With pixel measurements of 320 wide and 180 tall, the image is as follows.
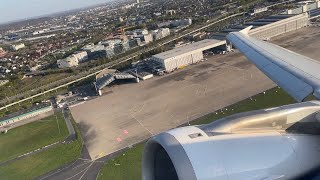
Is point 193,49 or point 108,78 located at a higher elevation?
point 193,49

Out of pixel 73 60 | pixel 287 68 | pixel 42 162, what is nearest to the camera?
pixel 287 68

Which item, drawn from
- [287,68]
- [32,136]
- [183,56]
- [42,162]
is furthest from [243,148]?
[183,56]

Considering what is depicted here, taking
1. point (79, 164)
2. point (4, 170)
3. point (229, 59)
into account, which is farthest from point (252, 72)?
point (4, 170)

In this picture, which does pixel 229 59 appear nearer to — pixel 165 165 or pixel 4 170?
pixel 4 170

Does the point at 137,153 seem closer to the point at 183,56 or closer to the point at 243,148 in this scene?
the point at 243,148

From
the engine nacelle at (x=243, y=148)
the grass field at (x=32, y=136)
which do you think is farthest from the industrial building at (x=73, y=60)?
the engine nacelle at (x=243, y=148)

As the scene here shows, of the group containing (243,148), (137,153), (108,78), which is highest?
(243,148)

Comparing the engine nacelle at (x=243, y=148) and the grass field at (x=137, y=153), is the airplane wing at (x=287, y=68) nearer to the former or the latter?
the engine nacelle at (x=243, y=148)

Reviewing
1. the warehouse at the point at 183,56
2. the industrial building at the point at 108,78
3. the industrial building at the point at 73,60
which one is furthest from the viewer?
the industrial building at the point at 73,60
